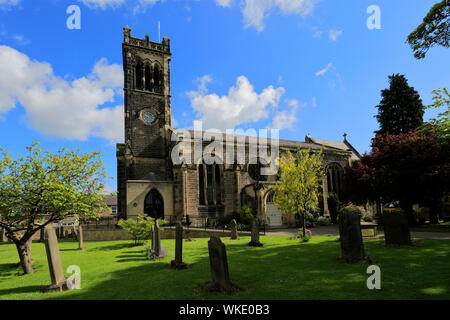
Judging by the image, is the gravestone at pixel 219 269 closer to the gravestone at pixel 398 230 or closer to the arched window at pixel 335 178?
the gravestone at pixel 398 230

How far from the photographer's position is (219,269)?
633cm

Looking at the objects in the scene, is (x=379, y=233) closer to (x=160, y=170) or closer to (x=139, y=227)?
(x=139, y=227)

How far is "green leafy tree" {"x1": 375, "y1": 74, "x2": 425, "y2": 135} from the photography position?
31.7 metres

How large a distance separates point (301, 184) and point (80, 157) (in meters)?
13.2

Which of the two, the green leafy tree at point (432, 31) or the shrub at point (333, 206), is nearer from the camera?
the green leafy tree at point (432, 31)

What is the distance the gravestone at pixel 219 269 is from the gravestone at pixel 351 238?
485cm

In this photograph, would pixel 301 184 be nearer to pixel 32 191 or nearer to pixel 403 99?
pixel 32 191

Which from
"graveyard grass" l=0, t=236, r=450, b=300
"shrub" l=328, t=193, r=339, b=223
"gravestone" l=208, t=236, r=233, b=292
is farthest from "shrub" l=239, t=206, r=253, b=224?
"gravestone" l=208, t=236, r=233, b=292

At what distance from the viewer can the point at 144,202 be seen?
82.3ft

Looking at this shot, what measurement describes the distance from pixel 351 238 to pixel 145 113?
26.8 meters

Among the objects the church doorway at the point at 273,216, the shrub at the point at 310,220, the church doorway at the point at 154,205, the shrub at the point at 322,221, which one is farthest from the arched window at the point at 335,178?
the church doorway at the point at 154,205

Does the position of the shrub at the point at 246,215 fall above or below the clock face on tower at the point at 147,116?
below

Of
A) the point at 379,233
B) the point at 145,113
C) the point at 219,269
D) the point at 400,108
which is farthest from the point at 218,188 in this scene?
the point at 400,108

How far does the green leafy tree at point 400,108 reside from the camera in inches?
1249
